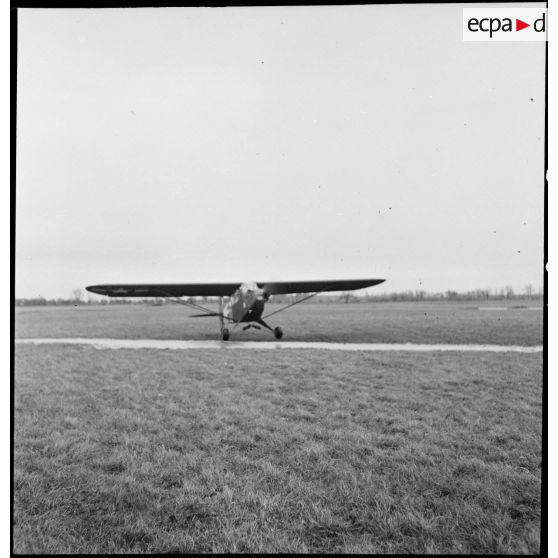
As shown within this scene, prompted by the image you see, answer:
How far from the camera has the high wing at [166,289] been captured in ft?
44.9

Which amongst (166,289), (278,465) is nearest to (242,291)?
(166,289)

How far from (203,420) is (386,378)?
3.89 metres

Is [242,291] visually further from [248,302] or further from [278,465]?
[278,465]

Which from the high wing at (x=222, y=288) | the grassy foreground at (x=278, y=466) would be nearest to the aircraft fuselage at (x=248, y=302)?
the high wing at (x=222, y=288)

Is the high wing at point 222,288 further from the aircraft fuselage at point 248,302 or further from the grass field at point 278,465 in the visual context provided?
the grass field at point 278,465

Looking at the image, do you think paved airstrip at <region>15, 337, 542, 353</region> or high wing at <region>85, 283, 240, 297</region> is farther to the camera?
high wing at <region>85, 283, 240, 297</region>

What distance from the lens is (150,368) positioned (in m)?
7.93

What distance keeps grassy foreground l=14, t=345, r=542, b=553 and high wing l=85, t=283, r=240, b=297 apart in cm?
744

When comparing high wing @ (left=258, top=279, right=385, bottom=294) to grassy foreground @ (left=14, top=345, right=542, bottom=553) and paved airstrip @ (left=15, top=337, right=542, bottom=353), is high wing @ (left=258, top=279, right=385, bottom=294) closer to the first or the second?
A: paved airstrip @ (left=15, top=337, right=542, bottom=353)

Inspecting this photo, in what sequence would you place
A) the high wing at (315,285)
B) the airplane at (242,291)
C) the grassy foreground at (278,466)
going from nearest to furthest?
the grassy foreground at (278,466) → the airplane at (242,291) → the high wing at (315,285)

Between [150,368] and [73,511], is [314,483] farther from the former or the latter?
[150,368]

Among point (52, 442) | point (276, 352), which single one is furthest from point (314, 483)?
point (276, 352)

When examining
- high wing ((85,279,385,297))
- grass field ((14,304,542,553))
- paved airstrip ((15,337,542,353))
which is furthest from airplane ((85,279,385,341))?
grass field ((14,304,542,553))

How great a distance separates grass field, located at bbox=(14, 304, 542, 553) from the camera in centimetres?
247
